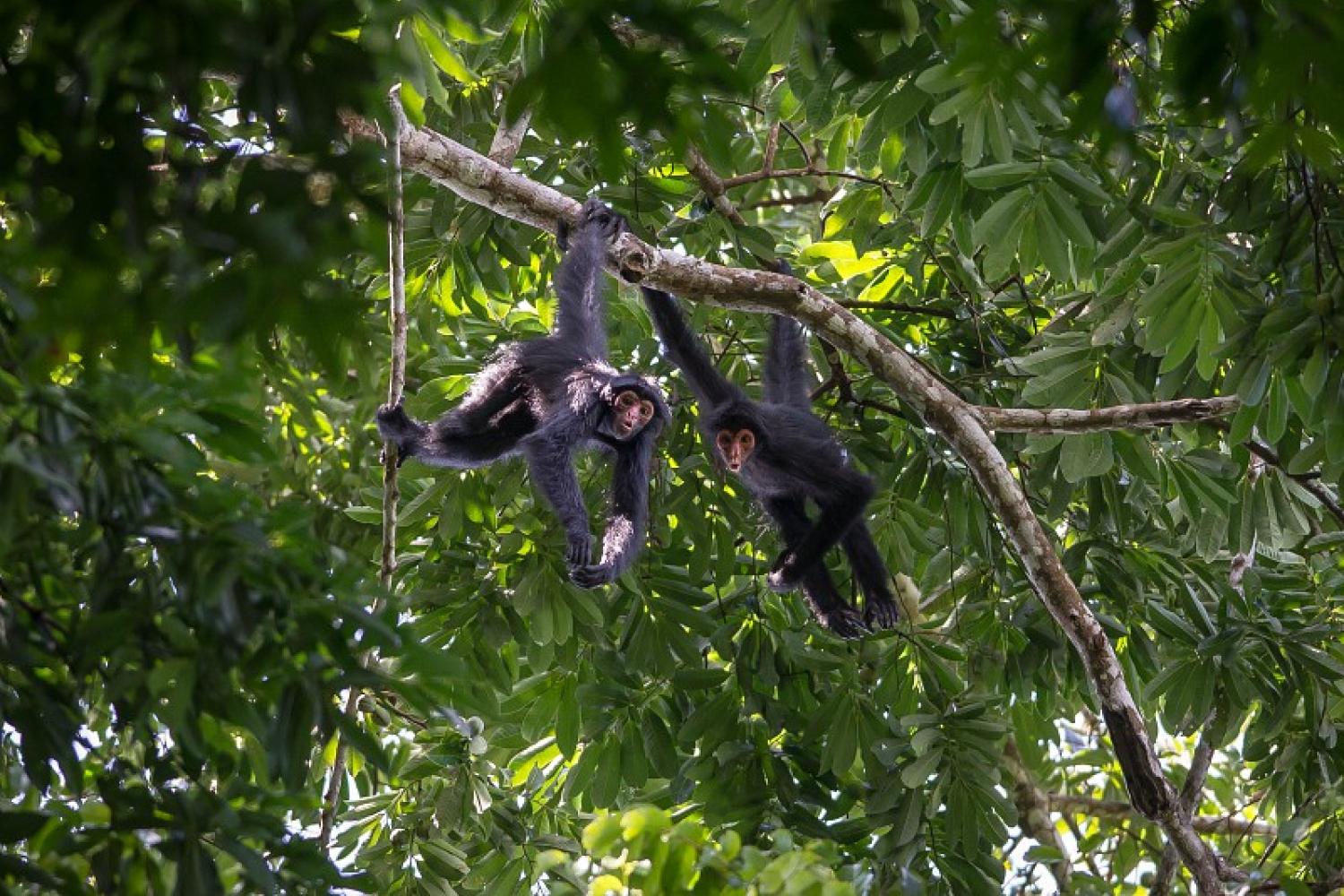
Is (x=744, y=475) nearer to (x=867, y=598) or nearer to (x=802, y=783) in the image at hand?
(x=867, y=598)

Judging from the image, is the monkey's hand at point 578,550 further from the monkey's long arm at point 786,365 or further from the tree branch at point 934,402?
the monkey's long arm at point 786,365

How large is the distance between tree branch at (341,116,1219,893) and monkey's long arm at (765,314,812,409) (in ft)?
4.28

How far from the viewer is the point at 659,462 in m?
6.46

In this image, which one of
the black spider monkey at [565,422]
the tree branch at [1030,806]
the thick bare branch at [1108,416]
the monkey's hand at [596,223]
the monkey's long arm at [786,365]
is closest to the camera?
the thick bare branch at [1108,416]

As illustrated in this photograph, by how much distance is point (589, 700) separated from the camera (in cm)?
589

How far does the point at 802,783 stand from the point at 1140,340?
7.34 feet

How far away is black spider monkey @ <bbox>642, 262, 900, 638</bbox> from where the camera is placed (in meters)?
5.92

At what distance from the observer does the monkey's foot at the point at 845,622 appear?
6.14 metres

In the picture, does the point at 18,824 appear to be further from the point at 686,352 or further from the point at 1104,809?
the point at 1104,809

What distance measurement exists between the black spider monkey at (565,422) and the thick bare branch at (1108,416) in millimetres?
1570

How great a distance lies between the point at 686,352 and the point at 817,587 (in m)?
1.21

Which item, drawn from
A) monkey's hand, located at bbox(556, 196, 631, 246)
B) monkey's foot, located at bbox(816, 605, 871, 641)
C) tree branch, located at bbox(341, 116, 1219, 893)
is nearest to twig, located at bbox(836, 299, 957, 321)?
tree branch, located at bbox(341, 116, 1219, 893)

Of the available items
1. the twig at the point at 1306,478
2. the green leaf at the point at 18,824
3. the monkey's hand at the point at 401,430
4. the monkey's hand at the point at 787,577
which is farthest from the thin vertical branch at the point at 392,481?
the twig at the point at 1306,478

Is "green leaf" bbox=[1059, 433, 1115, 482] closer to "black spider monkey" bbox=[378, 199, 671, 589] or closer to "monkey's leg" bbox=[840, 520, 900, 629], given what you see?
"monkey's leg" bbox=[840, 520, 900, 629]
